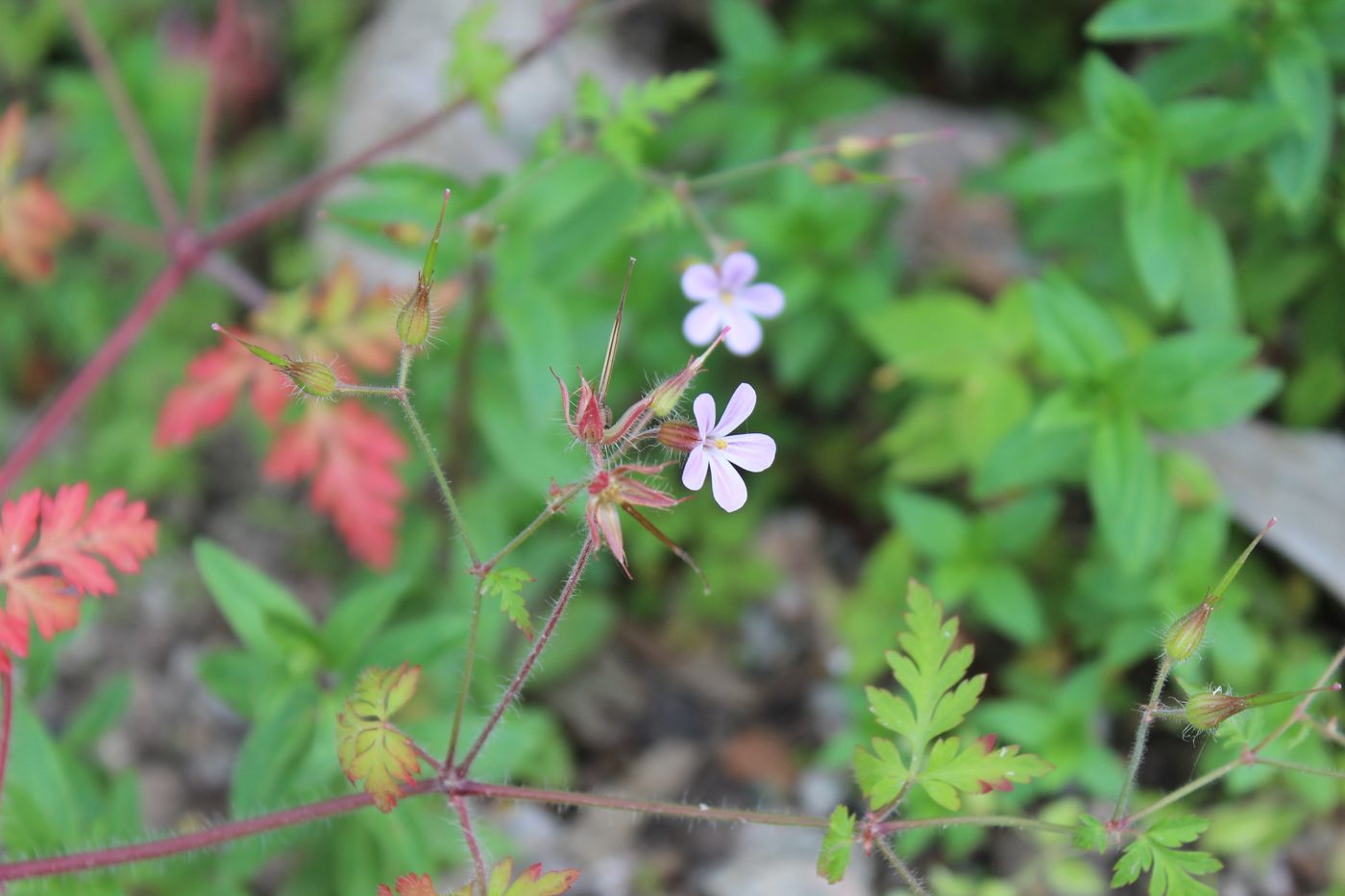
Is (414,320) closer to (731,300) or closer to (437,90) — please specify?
(731,300)

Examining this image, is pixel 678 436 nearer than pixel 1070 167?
Yes

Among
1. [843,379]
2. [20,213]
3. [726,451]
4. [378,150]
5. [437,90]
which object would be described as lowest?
[843,379]

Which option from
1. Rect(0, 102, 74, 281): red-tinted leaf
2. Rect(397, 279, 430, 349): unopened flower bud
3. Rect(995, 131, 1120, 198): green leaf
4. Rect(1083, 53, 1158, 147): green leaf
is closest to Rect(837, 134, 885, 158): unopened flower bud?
Rect(995, 131, 1120, 198): green leaf

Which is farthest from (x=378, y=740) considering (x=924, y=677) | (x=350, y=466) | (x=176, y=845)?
(x=350, y=466)

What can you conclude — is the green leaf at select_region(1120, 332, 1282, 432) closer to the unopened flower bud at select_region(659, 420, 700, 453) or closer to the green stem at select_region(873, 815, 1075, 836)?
the green stem at select_region(873, 815, 1075, 836)

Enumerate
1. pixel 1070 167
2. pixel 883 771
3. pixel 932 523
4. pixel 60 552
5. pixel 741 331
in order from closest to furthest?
1. pixel 883 771
2. pixel 60 552
3. pixel 741 331
4. pixel 1070 167
5. pixel 932 523

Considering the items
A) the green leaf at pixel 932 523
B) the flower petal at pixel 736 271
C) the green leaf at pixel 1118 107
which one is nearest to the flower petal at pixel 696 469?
the flower petal at pixel 736 271

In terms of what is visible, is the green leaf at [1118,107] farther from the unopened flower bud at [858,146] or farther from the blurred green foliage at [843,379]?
the unopened flower bud at [858,146]

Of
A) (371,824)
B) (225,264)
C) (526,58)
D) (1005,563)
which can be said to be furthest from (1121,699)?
(225,264)
